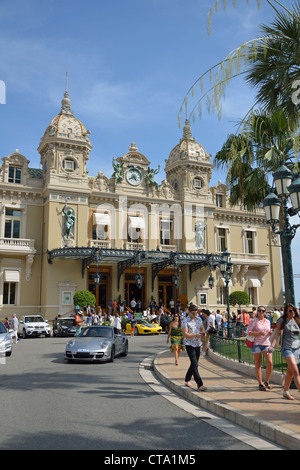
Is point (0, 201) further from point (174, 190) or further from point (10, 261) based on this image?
point (174, 190)

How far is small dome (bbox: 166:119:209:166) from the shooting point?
39656mm

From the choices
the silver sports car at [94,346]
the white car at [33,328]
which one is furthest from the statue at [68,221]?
the silver sports car at [94,346]

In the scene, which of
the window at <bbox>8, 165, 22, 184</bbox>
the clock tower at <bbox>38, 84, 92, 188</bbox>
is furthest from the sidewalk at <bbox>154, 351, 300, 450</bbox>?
the window at <bbox>8, 165, 22, 184</bbox>

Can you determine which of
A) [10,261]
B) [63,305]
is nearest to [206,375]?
[63,305]

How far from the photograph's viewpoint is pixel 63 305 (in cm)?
3167

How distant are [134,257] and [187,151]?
1289 centimetres

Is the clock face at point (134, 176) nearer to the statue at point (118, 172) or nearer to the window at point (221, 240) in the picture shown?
the statue at point (118, 172)

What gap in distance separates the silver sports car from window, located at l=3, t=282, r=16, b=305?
19.0m

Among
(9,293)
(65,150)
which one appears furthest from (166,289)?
(65,150)

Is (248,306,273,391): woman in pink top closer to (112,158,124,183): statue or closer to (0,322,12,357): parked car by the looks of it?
(0,322,12,357): parked car

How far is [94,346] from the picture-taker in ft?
44.0

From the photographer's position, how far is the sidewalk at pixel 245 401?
5629 millimetres

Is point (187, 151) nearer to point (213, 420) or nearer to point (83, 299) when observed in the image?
point (83, 299)

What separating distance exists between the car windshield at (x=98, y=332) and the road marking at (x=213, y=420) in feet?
12.2
